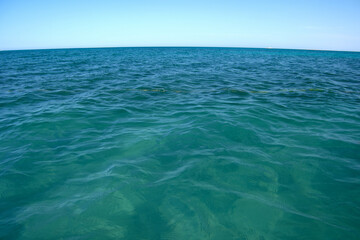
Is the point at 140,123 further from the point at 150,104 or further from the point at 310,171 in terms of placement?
the point at 310,171

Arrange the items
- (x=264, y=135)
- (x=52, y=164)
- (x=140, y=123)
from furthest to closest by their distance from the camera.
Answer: (x=140, y=123) < (x=264, y=135) < (x=52, y=164)

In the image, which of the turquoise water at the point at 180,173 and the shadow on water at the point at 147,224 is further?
the turquoise water at the point at 180,173

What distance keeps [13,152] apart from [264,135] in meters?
7.00

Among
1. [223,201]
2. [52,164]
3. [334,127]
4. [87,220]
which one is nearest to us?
[87,220]

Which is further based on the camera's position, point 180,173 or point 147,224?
point 180,173

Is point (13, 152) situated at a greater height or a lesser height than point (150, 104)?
lesser

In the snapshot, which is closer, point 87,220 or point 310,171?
point 87,220

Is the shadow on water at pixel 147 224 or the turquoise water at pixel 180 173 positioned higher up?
the turquoise water at pixel 180 173

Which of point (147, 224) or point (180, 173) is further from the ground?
point (180, 173)

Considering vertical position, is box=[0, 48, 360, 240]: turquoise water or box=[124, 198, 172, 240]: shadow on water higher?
box=[0, 48, 360, 240]: turquoise water

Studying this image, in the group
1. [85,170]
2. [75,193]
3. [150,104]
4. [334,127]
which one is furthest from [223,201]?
[150,104]

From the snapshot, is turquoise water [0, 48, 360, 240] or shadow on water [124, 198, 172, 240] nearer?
shadow on water [124, 198, 172, 240]

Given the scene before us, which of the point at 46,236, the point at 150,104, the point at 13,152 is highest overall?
the point at 150,104

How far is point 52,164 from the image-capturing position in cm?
420
